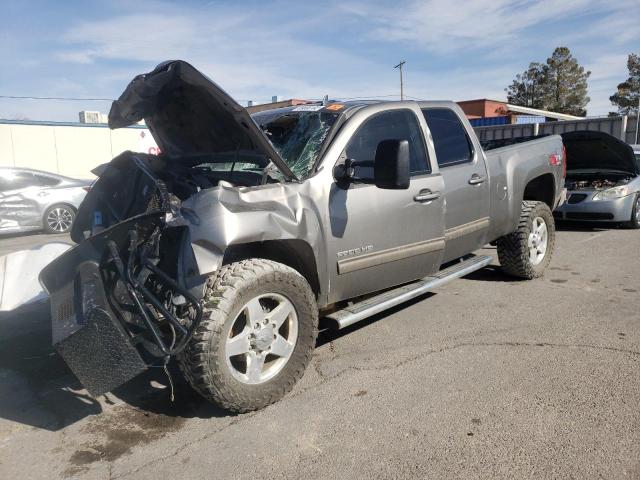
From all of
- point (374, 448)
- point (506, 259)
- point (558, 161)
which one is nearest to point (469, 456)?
point (374, 448)

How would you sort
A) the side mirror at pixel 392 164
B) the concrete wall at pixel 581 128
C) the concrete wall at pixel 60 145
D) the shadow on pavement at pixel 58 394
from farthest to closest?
the concrete wall at pixel 60 145 < the concrete wall at pixel 581 128 < the side mirror at pixel 392 164 < the shadow on pavement at pixel 58 394

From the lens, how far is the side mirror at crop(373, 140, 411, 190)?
3443 millimetres

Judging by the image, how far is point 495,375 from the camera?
3631 mm

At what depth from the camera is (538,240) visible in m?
5.96

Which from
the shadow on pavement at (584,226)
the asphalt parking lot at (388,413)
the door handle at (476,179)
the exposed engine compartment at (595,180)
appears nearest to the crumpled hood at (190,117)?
the asphalt parking lot at (388,413)

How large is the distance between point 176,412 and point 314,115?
232 cm

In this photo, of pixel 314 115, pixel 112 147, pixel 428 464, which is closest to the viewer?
pixel 428 464

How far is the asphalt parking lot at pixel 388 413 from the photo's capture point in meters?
2.71

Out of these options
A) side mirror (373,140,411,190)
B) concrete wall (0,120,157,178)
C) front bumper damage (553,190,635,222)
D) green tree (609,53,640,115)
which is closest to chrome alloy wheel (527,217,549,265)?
side mirror (373,140,411,190)

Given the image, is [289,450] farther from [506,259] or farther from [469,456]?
[506,259]

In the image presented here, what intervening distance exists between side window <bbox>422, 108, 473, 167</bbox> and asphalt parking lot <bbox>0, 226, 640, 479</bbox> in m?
1.43

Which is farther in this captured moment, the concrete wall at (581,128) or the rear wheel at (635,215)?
the concrete wall at (581,128)

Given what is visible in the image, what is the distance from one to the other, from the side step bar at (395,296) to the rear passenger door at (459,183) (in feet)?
0.47

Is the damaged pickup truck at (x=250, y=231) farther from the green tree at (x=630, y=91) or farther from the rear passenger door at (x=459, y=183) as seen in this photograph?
the green tree at (x=630, y=91)
